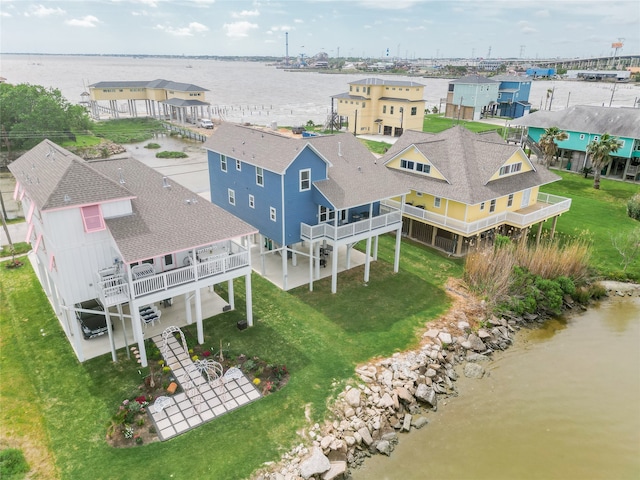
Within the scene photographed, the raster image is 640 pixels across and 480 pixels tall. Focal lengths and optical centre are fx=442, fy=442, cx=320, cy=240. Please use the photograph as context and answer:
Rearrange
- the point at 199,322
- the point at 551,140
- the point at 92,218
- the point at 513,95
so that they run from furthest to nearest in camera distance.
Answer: the point at 513,95, the point at 551,140, the point at 199,322, the point at 92,218

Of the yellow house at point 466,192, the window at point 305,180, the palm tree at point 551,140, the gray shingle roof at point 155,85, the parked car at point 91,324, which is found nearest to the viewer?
the parked car at point 91,324

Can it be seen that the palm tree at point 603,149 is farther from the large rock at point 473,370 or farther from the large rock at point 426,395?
the large rock at point 426,395

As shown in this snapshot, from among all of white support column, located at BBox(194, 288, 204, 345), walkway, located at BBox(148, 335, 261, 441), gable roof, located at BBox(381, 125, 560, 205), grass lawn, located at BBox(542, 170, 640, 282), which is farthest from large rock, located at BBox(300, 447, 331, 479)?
grass lawn, located at BBox(542, 170, 640, 282)

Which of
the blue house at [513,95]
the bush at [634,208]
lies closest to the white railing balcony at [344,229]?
the bush at [634,208]

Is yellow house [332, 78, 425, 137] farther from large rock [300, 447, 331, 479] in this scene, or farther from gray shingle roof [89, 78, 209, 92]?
large rock [300, 447, 331, 479]

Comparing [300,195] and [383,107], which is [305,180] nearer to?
[300,195]

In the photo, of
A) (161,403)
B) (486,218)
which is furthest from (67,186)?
(486,218)
